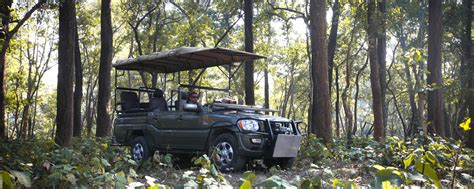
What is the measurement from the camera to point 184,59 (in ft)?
36.0

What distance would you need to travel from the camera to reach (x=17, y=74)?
30703 millimetres

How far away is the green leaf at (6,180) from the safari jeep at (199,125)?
16.6 ft

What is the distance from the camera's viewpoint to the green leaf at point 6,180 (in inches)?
90.8

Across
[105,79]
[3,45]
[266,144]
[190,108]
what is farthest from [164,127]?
[105,79]

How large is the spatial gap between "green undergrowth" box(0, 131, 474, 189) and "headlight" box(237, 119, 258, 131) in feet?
2.95

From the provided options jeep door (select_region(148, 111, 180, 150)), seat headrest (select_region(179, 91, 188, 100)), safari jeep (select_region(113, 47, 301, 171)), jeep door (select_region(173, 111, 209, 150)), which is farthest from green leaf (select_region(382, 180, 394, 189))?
seat headrest (select_region(179, 91, 188, 100))

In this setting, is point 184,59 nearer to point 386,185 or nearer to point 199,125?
point 199,125

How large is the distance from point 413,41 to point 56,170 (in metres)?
30.7

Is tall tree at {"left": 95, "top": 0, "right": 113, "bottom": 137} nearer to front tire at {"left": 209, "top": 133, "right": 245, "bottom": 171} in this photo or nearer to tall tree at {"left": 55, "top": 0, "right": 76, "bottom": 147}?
tall tree at {"left": 55, "top": 0, "right": 76, "bottom": 147}

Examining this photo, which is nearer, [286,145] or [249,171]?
[249,171]

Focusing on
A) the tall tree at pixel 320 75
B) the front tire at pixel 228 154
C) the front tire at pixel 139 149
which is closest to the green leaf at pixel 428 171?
the front tire at pixel 228 154

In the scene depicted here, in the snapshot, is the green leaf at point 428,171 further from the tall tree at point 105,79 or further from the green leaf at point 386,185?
the tall tree at point 105,79

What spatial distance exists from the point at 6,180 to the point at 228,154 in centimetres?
649

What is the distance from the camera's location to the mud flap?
28.6ft
